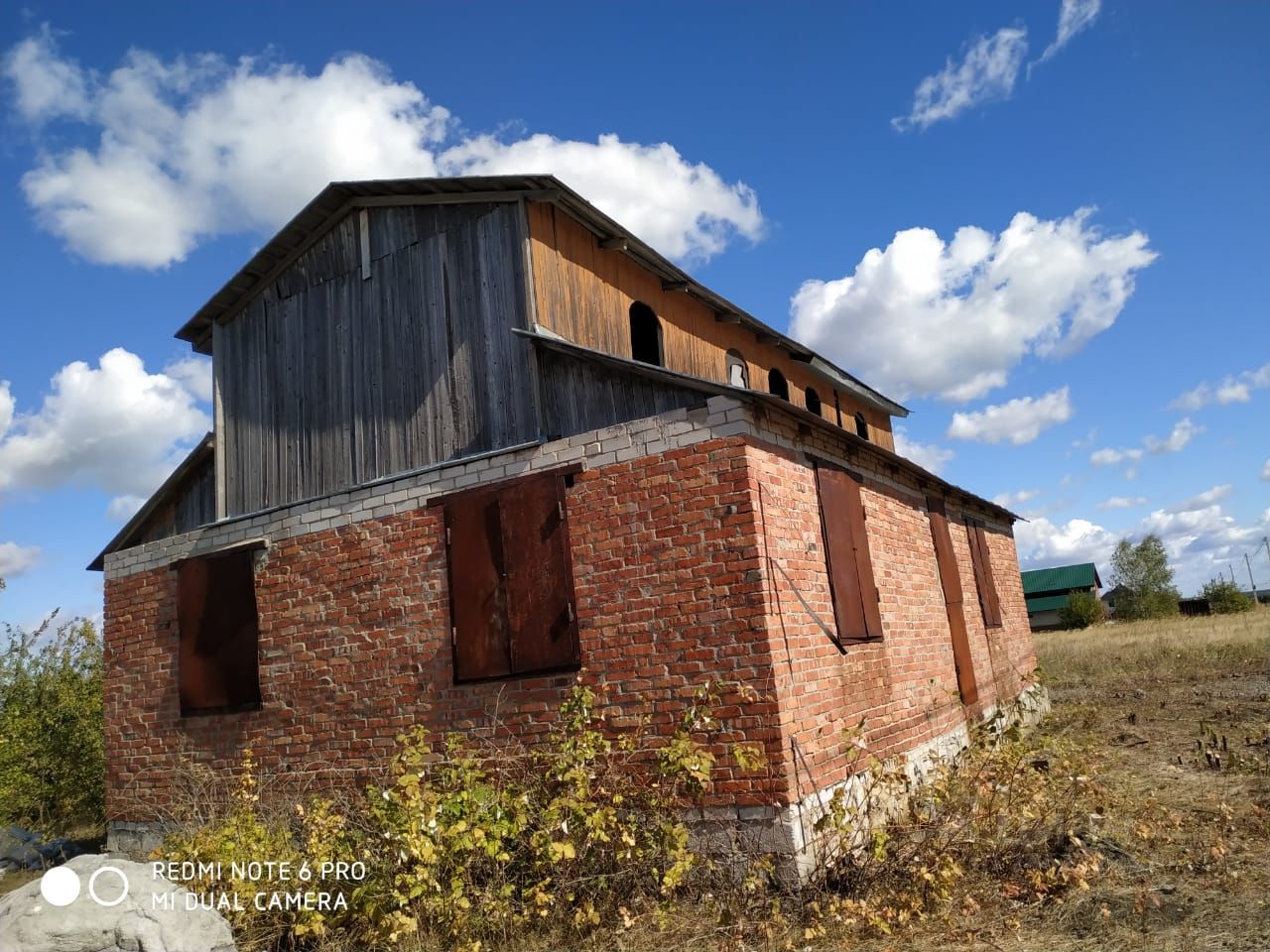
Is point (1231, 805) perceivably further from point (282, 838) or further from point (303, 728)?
point (303, 728)

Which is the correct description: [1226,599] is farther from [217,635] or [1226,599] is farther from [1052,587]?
[217,635]

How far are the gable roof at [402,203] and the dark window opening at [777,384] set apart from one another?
82 centimetres

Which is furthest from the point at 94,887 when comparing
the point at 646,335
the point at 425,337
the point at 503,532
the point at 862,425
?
the point at 862,425

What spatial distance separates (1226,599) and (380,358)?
47.6 m

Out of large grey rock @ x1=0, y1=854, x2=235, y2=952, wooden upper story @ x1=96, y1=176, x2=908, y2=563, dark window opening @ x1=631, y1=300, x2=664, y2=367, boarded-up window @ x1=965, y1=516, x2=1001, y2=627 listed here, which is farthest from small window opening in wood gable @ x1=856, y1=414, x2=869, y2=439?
large grey rock @ x1=0, y1=854, x2=235, y2=952

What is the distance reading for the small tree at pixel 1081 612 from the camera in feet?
149

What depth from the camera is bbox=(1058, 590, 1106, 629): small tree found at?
45312 mm

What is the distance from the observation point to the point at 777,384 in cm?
1339

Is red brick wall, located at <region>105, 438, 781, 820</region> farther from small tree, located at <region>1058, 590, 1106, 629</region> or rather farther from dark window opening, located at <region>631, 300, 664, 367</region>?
small tree, located at <region>1058, 590, 1106, 629</region>

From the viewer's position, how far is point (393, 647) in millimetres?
8328

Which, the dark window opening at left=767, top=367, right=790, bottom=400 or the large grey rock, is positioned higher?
the dark window opening at left=767, top=367, right=790, bottom=400

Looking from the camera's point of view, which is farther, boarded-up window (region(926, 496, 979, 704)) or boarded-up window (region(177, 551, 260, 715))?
boarded-up window (region(926, 496, 979, 704))

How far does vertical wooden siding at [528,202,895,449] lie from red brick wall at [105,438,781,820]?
7.34 feet

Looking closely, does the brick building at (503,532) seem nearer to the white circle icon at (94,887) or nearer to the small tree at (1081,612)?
the white circle icon at (94,887)
